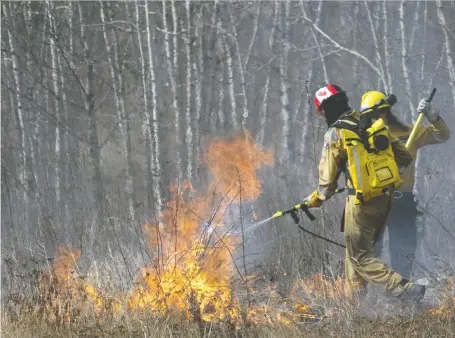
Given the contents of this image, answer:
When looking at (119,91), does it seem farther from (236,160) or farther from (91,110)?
(236,160)

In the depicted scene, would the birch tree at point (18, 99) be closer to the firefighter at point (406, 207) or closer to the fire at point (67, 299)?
the fire at point (67, 299)

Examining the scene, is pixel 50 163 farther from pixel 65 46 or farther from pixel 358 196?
pixel 358 196

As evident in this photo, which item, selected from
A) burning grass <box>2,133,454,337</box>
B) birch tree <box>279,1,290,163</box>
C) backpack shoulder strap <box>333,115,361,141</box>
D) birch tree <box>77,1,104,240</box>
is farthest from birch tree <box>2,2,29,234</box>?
backpack shoulder strap <box>333,115,361,141</box>

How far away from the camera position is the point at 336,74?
16391 mm

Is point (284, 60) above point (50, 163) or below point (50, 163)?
above

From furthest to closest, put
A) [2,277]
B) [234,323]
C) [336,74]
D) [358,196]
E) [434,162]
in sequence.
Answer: [336,74] < [434,162] < [2,277] < [358,196] < [234,323]

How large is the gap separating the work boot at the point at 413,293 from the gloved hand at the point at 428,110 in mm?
1331

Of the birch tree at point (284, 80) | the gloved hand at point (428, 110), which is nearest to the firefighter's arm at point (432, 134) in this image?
the gloved hand at point (428, 110)

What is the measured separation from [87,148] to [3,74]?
2.32m

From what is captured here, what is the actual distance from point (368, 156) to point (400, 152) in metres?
0.37

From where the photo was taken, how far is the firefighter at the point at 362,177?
588cm

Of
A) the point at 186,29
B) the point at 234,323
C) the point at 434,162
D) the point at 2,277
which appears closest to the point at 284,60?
the point at 186,29

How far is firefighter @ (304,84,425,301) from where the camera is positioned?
232 inches

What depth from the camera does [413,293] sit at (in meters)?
5.93
